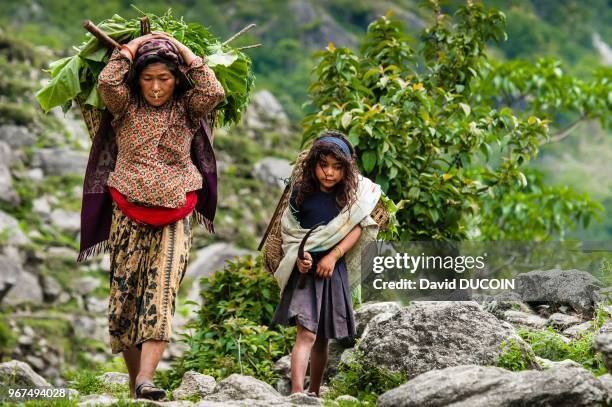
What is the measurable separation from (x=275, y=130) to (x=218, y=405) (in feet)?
51.3

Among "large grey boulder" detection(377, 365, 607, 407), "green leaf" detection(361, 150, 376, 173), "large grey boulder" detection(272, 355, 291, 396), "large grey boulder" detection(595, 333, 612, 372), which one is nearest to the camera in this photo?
"large grey boulder" detection(377, 365, 607, 407)

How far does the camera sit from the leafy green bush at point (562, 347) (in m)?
5.44

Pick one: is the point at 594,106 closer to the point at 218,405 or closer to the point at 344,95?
the point at 344,95

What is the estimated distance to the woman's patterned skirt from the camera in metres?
5.17

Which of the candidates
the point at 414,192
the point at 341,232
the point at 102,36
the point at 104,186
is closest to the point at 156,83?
the point at 102,36

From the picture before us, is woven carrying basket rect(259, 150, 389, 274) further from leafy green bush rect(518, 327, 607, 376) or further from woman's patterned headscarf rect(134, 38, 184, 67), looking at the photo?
leafy green bush rect(518, 327, 607, 376)

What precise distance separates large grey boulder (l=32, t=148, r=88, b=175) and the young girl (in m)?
11.1

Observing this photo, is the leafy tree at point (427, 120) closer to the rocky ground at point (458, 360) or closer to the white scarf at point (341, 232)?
the rocky ground at point (458, 360)

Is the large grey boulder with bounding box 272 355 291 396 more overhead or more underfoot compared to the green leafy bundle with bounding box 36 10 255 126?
more underfoot

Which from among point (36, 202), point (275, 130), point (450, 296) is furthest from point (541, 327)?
point (275, 130)

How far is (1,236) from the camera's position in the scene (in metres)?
13.6

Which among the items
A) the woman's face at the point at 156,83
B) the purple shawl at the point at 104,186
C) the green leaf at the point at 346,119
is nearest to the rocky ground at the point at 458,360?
the purple shawl at the point at 104,186

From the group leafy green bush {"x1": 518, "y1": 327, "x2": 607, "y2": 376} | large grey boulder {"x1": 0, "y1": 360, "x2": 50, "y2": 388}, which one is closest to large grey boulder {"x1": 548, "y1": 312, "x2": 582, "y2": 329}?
leafy green bush {"x1": 518, "y1": 327, "x2": 607, "y2": 376}

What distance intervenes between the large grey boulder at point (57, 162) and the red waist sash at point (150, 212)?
36.4ft
